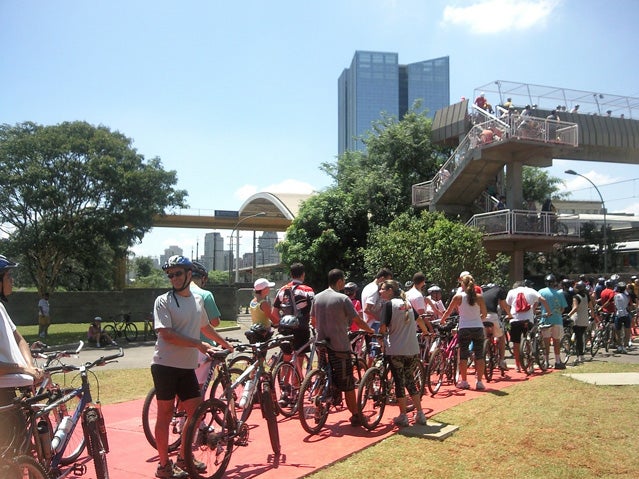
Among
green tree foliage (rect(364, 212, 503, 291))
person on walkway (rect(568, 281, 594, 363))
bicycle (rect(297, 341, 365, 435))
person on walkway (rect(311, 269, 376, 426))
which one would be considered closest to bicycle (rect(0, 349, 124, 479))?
bicycle (rect(297, 341, 365, 435))

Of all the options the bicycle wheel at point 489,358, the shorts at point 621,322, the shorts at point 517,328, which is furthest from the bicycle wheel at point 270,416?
the shorts at point 621,322

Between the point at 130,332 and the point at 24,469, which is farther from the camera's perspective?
the point at 130,332

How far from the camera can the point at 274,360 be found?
7598 millimetres

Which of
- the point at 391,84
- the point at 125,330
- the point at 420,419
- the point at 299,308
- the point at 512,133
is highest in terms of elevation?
the point at 391,84

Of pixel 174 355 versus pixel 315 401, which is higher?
pixel 174 355

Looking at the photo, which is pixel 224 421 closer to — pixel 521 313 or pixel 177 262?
pixel 177 262

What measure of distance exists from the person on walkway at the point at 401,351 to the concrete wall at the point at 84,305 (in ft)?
73.3

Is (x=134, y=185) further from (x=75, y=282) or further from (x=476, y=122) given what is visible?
(x=75, y=282)

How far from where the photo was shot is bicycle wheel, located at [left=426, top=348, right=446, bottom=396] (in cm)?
889

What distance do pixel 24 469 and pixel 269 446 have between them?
287 centimetres

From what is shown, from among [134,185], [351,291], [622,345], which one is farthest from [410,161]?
[351,291]

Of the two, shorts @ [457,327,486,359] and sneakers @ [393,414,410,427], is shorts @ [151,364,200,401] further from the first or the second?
shorts @ [457,327,486,359]

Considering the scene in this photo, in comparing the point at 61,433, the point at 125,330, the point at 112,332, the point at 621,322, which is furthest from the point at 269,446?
the point at 112,332

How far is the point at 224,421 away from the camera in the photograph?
5.25 m
